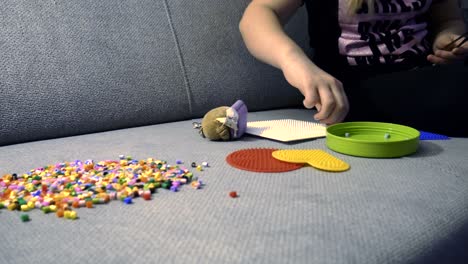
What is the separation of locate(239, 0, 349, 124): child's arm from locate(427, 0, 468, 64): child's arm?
A: 35 cm

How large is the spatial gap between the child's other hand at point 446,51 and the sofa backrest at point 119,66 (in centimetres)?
38

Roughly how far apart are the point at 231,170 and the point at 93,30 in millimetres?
503

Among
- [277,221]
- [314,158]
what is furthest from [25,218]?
[314,158]

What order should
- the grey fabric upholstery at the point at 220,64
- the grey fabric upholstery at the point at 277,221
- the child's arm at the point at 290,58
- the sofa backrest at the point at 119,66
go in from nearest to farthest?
the grey fabric upholstery at the point at 277,221 < the child's arm at the point at 290,58 < the sofa backrest at the point at 119,66 < the grey fabric upholstery at the point at 220,64

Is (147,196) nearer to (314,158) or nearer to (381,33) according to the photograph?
(314,158)

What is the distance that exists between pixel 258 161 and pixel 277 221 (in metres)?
0.21

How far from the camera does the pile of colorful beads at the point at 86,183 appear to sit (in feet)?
1.71

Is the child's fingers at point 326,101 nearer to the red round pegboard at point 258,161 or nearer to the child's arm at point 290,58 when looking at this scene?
the child's arm at point 290,58

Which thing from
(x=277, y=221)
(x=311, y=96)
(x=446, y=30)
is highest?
(x=446, y=30)

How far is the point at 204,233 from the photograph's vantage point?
45 centimetres

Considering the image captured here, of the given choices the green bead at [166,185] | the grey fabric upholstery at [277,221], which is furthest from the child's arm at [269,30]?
the green bead at [166,185]

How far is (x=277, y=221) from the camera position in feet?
1.56

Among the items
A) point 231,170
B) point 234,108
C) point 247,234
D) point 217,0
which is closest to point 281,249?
point 247,234

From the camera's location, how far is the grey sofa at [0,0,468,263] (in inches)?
16.9
